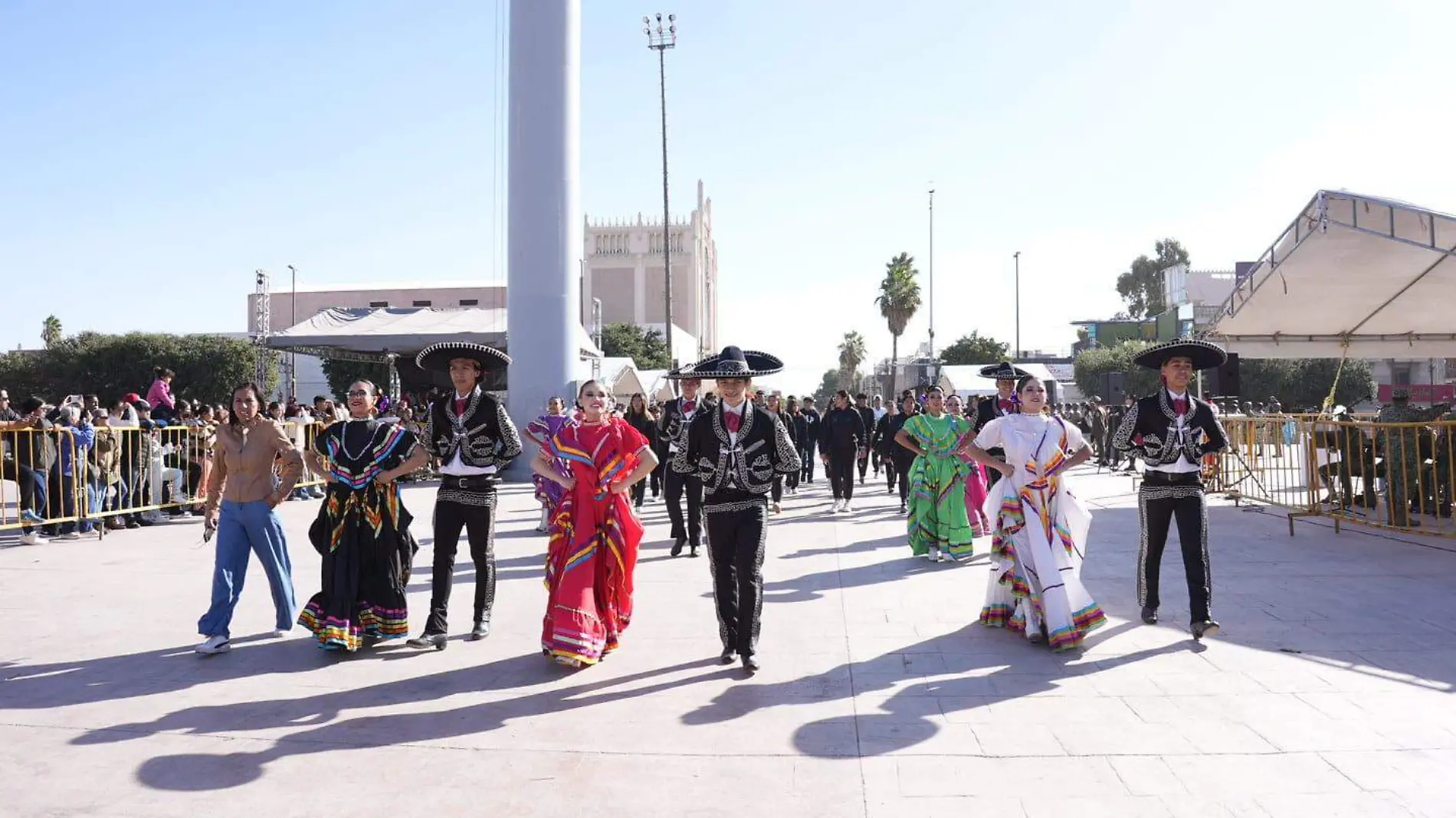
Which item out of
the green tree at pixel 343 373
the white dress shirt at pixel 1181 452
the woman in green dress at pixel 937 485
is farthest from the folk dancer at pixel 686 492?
the green tree at pixel 343 373

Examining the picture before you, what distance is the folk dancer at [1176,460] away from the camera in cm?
665

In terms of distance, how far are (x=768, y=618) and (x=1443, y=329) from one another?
15.0 meters

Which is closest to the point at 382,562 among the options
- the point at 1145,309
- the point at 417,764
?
the point at 417,764

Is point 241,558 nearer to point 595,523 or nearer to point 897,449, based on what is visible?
point 595,523

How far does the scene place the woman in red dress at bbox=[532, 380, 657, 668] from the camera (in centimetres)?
593

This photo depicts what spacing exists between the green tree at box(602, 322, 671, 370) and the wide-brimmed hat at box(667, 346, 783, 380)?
55.0 metres

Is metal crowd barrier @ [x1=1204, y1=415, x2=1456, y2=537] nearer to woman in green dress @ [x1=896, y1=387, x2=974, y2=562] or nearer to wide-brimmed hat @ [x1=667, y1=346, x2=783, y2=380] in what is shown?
woman in green dress @ [x1=896, y1=387, x2=974, y2=562]

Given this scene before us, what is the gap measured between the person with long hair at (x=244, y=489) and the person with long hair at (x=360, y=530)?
360 mm

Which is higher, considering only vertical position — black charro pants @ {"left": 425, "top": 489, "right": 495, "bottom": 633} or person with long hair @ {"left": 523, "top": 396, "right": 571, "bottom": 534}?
person with long hair @ {"left": 523, "top": 396, "right": 571, "bottom": 534}

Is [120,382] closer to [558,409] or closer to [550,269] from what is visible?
[550,269]

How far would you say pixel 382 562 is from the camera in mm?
6316

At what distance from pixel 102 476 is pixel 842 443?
10.0 metres

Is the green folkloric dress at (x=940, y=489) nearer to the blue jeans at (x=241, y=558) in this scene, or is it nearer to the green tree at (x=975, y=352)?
the blue jeans at (x=241, y=558)

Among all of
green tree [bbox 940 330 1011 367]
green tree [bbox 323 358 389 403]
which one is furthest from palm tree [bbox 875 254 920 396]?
green tree [bbox 323 358 389 403]
